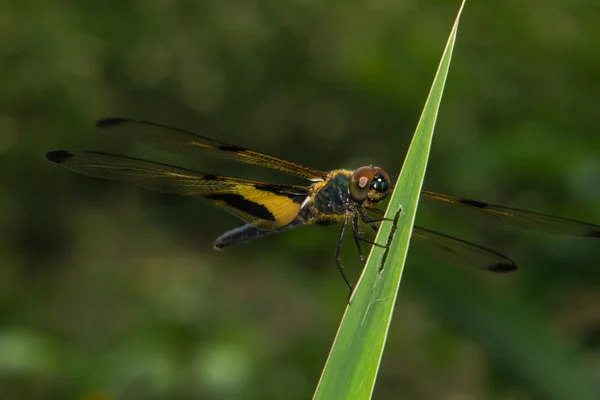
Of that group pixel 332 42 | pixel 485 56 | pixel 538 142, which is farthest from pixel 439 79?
pixel 332 42

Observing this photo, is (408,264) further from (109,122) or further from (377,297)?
(377,297)

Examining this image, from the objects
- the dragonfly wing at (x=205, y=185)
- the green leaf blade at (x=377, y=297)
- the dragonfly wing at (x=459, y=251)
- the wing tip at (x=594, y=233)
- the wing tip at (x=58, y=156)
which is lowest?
the green leaf blade at (x=377, y=297)

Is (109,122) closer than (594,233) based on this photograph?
No

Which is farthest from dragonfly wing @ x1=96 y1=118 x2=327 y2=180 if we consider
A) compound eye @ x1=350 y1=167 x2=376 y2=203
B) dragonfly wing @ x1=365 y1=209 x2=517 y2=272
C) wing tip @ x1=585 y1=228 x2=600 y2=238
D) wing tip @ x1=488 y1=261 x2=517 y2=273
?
wing tip @ x1=585 y1=228 x2=600 y2=238

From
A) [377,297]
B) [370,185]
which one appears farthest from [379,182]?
[377,297]

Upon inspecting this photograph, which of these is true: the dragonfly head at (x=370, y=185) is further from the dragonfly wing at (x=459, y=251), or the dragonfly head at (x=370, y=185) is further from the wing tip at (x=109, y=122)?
the wing tip at (x=109, y=122)

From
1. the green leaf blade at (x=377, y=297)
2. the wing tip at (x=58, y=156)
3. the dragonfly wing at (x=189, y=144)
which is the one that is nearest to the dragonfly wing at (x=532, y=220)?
the dragonfly wing at (x=189, y=144)

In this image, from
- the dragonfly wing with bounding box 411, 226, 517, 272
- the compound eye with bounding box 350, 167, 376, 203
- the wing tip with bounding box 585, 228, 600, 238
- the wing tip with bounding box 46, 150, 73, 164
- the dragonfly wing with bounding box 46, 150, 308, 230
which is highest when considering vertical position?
the compound eye with bounding box 350, 167, 376, 203

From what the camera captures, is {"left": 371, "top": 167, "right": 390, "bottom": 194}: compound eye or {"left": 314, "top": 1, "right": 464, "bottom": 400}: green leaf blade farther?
{"left": 371, "top": 167, "right": 390, "bottom": 194}: compound eye

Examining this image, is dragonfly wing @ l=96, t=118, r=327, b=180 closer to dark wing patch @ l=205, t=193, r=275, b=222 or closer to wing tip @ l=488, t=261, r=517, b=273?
dark wing patch @ l=205, t=193, r=275, b=222
